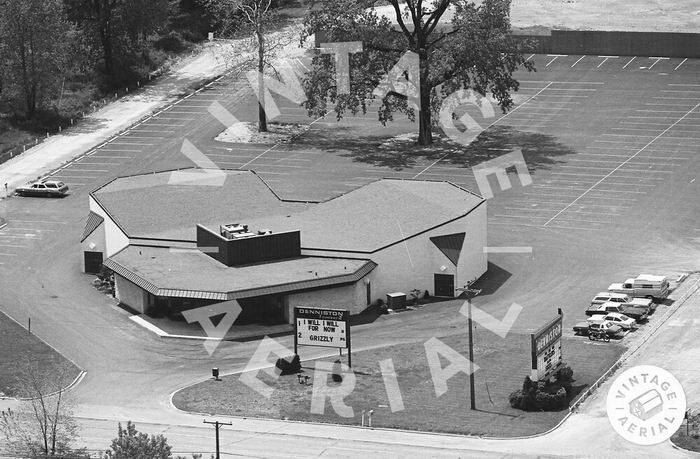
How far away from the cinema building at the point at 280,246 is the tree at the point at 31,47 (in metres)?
33.3

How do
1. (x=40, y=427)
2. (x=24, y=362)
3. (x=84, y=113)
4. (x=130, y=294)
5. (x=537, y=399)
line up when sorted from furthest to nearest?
(x=84, y=113)
(x=130, y=294)
(x=24, y=362)
(x=537, y=399)
(x=40, y=427)

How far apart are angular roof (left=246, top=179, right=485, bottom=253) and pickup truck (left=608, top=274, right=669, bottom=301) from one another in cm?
1403

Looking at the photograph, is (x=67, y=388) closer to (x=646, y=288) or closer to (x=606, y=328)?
(x=606, y=328)

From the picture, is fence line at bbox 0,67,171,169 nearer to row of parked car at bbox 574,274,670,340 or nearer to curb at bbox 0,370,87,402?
curb at bbox 0,370,87,402

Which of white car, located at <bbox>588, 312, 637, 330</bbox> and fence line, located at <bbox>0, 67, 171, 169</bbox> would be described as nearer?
white car, located at <bbox>588, 312, 637, 330</bbox>

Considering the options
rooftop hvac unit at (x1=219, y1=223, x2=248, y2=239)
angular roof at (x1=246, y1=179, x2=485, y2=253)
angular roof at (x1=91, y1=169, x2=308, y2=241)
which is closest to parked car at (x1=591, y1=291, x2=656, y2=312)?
angular roof at (x1=246, y1=179, x2=485, y2=253)

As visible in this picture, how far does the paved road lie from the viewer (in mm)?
115250

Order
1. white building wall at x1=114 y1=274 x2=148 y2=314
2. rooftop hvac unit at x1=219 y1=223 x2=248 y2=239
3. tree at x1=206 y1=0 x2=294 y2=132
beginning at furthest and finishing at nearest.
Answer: tree at x1=206 y1=0 x2=294 y2=132 < rooftop hvac unit at x1=219 y1=223 x2=248 y2=239 < white building wall at x1=114 y1=274 x2=148 y2=314

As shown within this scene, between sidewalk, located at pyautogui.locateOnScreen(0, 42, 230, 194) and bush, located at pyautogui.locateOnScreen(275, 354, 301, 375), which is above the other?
sidewalk, located at pyautogui.locateOnScreen(0, 42, 230, 194)

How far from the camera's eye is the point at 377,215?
132 metres

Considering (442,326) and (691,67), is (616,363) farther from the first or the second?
(691,67)

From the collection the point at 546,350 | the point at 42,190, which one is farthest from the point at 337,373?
the point at 42,190

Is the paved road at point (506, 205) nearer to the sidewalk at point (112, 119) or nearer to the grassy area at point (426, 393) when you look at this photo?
the grassy area at point (426, 393)

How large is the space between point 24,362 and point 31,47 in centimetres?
6303
